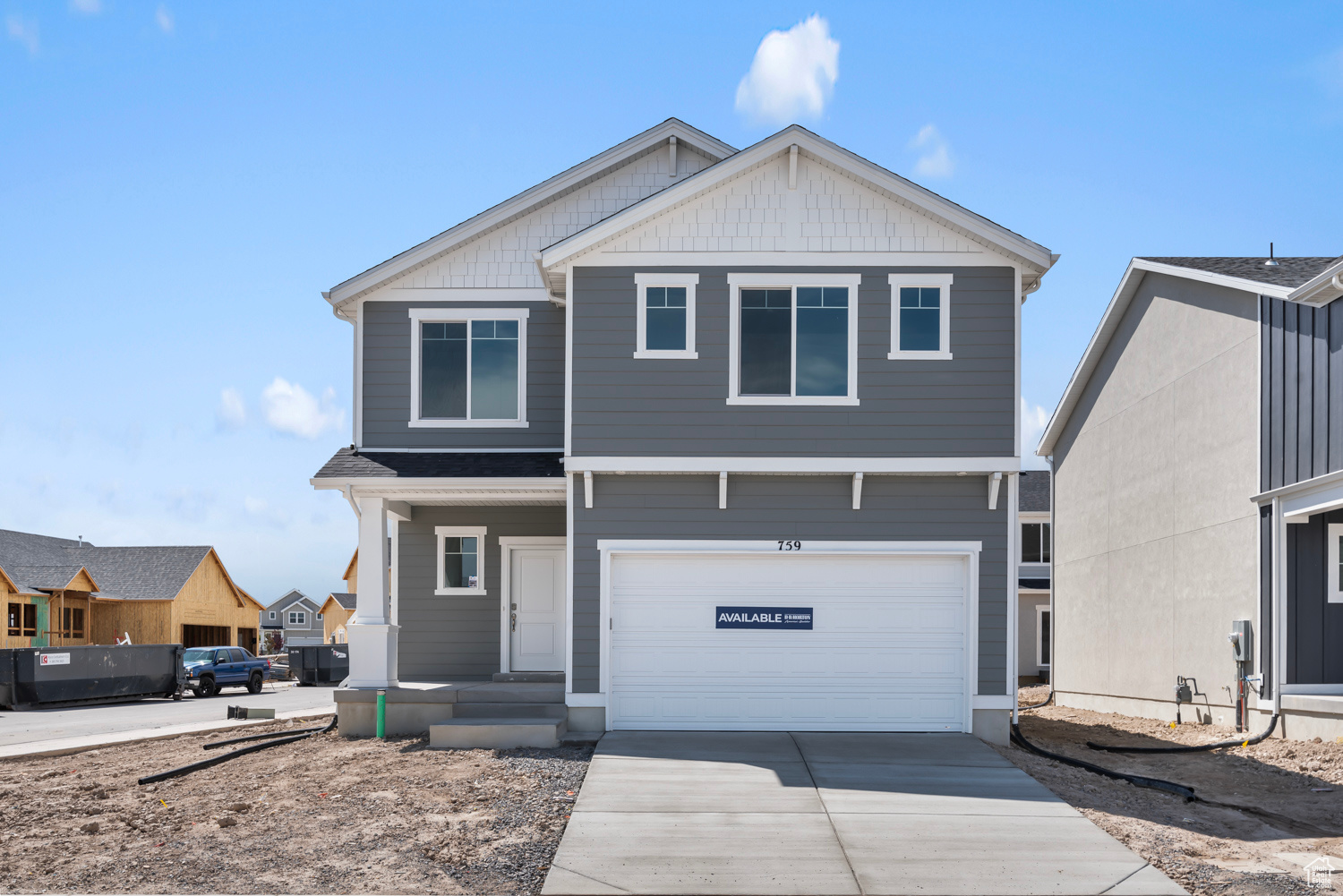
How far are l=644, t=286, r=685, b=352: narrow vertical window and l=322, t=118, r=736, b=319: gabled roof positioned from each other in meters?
3.80

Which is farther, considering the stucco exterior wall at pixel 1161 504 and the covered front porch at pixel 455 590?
the stucco exterior wall at pixel 1161 504

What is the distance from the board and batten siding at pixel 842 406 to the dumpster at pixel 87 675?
1845 cm

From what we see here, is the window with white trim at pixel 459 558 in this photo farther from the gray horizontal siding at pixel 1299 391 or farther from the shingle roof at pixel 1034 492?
the shingle roof at pixel 1034 492

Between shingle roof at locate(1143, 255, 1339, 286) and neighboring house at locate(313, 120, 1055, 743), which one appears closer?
neighboring house at locate(313, 120, 1055, 743)

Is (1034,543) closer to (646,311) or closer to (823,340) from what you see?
(823,340)

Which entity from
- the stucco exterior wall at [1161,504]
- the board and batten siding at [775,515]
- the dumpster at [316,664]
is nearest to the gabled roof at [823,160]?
the board and batten siding at [775,515]

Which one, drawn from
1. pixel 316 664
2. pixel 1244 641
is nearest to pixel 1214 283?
pixel 1244 641

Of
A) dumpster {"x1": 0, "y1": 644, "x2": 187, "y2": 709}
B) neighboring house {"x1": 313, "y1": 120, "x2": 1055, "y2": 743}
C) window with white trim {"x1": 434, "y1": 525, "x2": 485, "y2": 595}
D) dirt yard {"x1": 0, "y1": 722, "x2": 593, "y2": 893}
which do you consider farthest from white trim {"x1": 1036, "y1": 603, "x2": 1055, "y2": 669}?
dumpster {"x1": 0, "y1": 644, "x2": 187, "y2": 709}

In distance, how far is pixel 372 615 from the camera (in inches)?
582

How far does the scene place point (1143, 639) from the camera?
20.0 m

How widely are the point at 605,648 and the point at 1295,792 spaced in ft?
26.5

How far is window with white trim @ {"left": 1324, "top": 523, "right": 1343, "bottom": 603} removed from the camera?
49.6 ft

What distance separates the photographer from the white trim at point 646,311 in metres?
14.0

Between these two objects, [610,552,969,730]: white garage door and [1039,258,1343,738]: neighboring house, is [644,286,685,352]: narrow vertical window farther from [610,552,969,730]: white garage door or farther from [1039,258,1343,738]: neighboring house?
[1039,258,1343,738]: neighboring house
